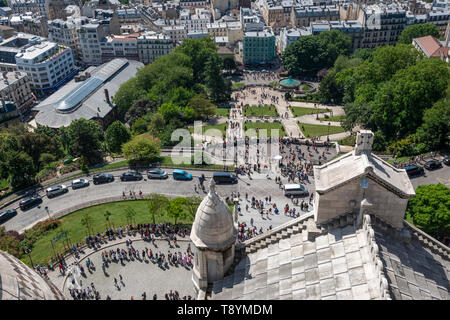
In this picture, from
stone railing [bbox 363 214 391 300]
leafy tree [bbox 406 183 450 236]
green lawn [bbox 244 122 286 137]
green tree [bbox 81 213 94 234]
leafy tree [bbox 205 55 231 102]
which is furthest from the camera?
leafy tree [bbox 205 55 231 102]

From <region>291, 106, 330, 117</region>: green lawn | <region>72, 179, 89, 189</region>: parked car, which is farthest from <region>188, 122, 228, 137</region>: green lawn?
<region>72, 179, 89, 189</region>: parked car

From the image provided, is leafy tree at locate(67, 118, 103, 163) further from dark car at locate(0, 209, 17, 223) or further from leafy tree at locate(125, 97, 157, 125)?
leafy tree at locate(125, 97, 157, 125)

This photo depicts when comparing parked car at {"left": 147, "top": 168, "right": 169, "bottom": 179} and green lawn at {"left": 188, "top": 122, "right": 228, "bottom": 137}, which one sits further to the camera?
green lawn at {"left": 188, "top": 122, "right": 228, "bottom": 137}

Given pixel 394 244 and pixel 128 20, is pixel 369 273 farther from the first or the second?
pixel 128 20

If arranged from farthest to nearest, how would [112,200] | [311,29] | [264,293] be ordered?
[311,29]
[112,200]
[264,293]

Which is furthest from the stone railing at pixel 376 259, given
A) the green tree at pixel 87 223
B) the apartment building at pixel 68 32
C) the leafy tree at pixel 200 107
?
the apartment building at pixel 68 32

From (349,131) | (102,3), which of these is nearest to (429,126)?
(349,131)

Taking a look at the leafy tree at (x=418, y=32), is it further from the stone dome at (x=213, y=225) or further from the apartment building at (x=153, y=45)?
the stone dome at (x=213, y=225)
